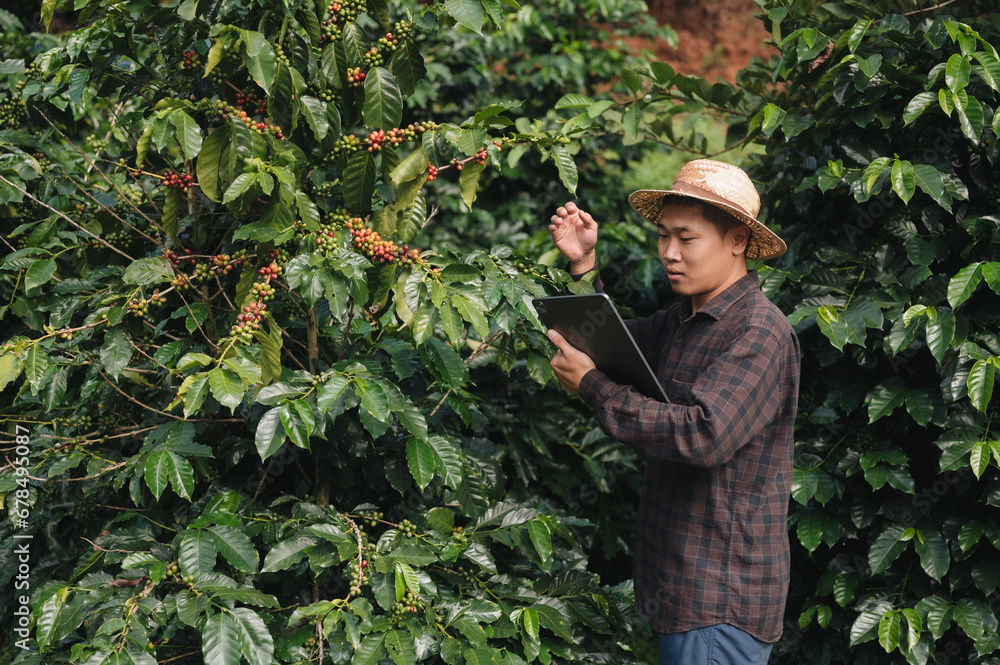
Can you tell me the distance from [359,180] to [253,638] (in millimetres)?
1065

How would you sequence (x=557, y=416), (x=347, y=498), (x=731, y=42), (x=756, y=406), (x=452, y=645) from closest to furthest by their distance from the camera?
(x=756, y=406)
(x=452, y=645)
(x=347, y=498)
(x=557, y=416)
(x=731, y=42)

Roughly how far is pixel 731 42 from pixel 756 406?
10.0 m

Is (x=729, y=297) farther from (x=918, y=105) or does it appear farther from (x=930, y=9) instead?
(x=930, y=9)

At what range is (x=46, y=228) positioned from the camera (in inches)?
87.8

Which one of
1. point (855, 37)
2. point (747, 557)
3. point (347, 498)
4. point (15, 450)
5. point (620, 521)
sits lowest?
point (620, 521)

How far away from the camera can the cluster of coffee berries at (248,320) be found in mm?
1735

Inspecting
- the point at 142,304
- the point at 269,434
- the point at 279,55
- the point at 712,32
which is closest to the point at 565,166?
the point at 279,55

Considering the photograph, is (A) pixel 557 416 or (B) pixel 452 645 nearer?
(B) pixel 452 645

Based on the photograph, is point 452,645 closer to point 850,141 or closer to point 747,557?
point 747,557

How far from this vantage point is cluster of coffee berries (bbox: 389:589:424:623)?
1806 millimetres

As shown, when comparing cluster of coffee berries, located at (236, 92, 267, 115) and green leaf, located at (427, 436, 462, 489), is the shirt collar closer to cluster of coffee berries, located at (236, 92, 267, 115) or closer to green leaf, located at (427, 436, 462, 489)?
green leaf, located at (427, 436, 462, 489)

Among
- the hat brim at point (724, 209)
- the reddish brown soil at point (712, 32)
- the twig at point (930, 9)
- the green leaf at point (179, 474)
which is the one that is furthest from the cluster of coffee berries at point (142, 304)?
the reddish brown soil at point (712, 32)

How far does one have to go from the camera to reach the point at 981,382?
6.82 feet

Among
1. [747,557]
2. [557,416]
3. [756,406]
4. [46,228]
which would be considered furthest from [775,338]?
[46,228]
